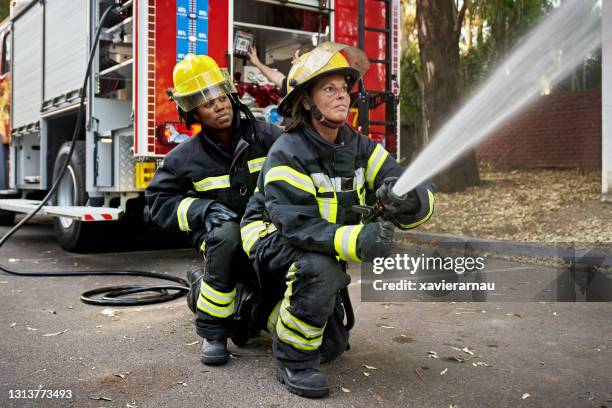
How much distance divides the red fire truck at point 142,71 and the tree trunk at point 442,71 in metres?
3.10

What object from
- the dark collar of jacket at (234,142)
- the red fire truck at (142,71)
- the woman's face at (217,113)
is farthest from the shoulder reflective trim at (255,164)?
the red fire truck at (142,71)

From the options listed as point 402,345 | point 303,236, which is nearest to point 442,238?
point 402,345

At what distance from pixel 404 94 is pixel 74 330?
584 inches

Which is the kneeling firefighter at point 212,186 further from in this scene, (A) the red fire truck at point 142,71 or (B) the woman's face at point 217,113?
(A) the red fire truck at point 142,71

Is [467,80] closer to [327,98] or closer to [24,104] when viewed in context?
[24,104]

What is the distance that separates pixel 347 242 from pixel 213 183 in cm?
119

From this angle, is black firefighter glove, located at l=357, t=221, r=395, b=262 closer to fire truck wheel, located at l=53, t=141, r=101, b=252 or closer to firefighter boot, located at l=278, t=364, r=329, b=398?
firefighter boot, located at l=278, t=364, r=329, b=398

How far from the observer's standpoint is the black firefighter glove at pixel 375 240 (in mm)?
2570

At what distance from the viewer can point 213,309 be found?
3318 millimetres

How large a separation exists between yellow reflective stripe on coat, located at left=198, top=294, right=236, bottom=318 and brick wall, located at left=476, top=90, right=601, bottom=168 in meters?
11.1

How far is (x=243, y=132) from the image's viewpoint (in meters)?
3.69

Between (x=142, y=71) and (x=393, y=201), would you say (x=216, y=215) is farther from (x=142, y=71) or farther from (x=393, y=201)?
(x=142, y=71)

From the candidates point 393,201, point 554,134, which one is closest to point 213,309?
point 393,201

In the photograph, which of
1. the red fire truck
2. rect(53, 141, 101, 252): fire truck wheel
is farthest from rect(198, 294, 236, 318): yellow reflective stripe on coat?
rect(53, 141, 101, 252): fire truck wheel
